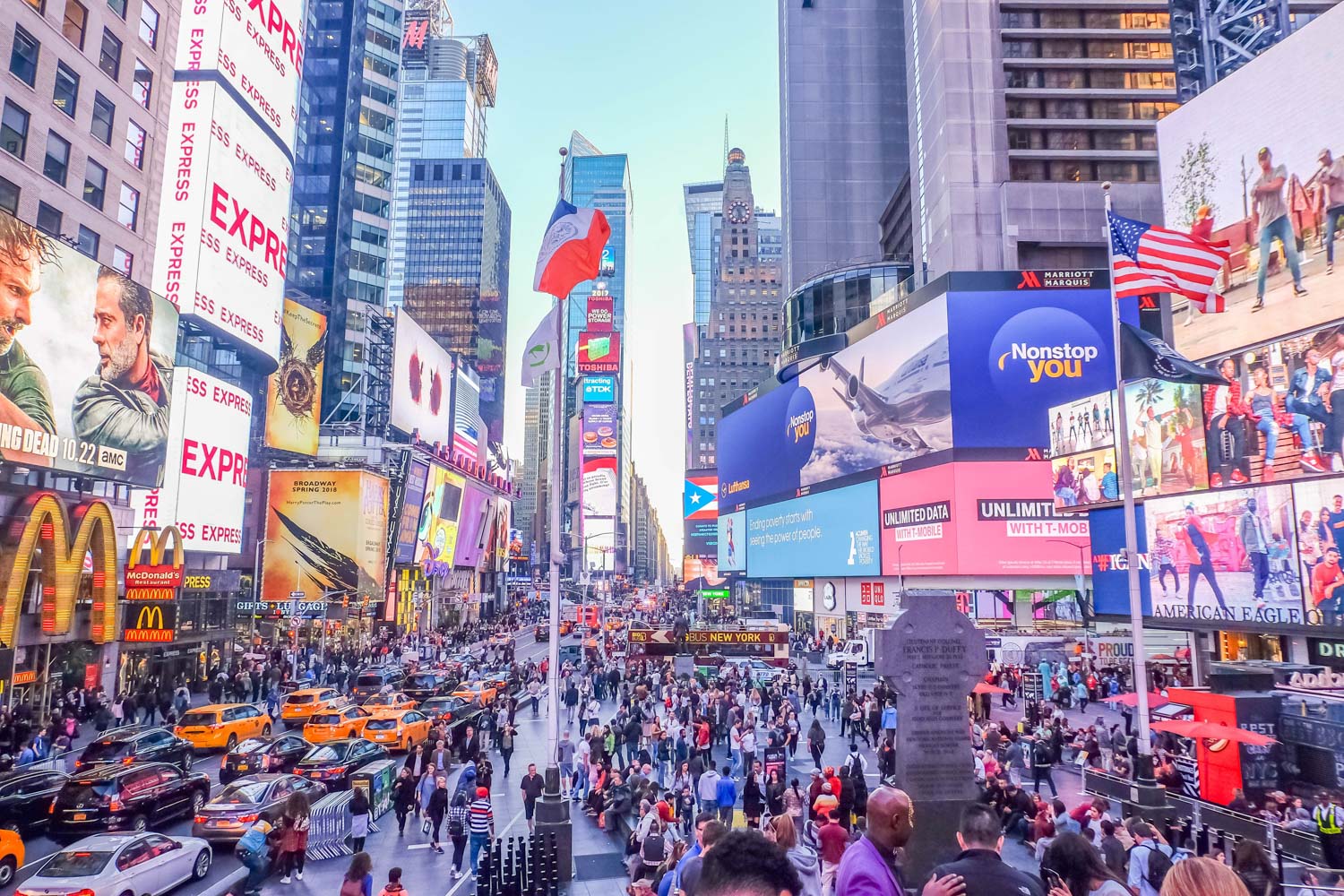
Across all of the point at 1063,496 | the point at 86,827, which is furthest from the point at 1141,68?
the point at 86,827

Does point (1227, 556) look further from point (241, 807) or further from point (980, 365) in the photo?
point (241, 807)

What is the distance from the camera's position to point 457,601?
94.6 m

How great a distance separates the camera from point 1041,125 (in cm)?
6612

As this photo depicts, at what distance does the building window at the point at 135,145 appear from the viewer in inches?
1467

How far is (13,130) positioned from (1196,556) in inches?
1827

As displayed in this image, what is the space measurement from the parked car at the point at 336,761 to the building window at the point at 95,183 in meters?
26.5

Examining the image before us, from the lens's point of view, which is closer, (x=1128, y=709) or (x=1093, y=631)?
(x=1128, y=709)

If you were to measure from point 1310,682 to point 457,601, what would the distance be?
83786 millimetres

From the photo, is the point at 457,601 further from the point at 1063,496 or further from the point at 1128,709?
the point at 1128,709

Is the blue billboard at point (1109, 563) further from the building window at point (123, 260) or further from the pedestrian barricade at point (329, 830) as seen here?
the building window at point (123, 260)

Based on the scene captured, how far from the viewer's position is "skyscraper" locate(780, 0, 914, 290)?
348ft

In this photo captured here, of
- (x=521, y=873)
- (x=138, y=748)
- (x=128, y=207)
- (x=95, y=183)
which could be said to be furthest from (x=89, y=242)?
(x=521, y=873)

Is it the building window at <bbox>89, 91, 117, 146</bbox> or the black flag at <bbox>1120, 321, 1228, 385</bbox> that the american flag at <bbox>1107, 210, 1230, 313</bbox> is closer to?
the black flag at <bbox>1120, 321, 1228, 385</bbox>

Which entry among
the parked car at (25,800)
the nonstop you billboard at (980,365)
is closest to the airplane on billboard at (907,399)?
the nonstop you billboard at (980,365)
